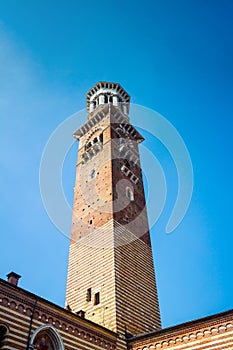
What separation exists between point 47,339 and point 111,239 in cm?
638

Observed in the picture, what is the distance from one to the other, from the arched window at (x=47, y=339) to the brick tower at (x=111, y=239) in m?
3.23

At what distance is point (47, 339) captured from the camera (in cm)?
1103

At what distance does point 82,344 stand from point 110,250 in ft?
16.7

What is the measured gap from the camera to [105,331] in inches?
514

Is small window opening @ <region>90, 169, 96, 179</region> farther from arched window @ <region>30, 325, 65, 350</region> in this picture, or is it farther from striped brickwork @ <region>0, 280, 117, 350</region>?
arched window @ <region>30, 325, 65, 350</region>

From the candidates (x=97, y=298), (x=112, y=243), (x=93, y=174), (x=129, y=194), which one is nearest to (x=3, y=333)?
(x=97, y=298)

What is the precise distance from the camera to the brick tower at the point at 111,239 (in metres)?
15.1

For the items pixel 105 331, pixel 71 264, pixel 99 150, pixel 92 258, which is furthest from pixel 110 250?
pixel 99 150

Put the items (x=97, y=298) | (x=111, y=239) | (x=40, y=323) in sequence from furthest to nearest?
1. (x=111, y=239)
2. (x=97, y=298)
3. (x=40, y=323)

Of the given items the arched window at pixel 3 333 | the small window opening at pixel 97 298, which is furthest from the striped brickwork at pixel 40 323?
the small window opening at pixel 97 298

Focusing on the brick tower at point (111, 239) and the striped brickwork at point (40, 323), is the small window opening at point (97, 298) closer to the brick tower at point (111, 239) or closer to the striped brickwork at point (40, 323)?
the brick tower at point (111, 239)

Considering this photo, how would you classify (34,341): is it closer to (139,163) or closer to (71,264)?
(71,264)

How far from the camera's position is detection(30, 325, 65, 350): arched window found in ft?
34.9

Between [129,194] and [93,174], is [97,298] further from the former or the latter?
[93,174]
